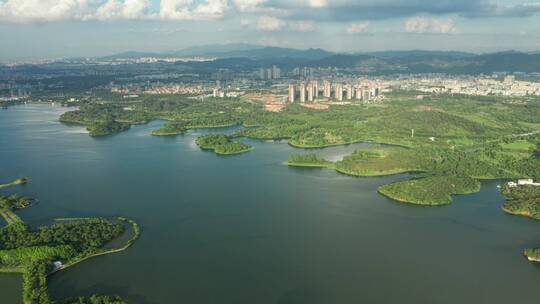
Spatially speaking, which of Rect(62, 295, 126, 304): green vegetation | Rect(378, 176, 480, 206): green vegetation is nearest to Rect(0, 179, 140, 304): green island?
Rect(62, 295, 126, 304): green vegetation

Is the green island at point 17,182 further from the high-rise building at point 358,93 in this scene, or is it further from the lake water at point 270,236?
the high-rise building at point 358,93

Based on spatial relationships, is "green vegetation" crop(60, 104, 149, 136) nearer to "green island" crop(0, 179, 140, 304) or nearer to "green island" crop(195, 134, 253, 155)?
"green island" crop(195, 134, 253, 155)

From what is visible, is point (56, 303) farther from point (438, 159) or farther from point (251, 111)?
point (251, 111)

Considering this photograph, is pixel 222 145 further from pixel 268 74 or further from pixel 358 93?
pixel 268 74

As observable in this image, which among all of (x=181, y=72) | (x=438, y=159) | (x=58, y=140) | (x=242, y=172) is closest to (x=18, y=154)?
(x=58, y=140)

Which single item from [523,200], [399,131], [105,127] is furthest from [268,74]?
[523,200]

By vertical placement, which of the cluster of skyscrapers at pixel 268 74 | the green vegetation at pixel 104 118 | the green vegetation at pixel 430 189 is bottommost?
the green vegetation at pixel 430 189

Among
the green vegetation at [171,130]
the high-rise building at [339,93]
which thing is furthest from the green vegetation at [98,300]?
the high-rise building at [339,93]
